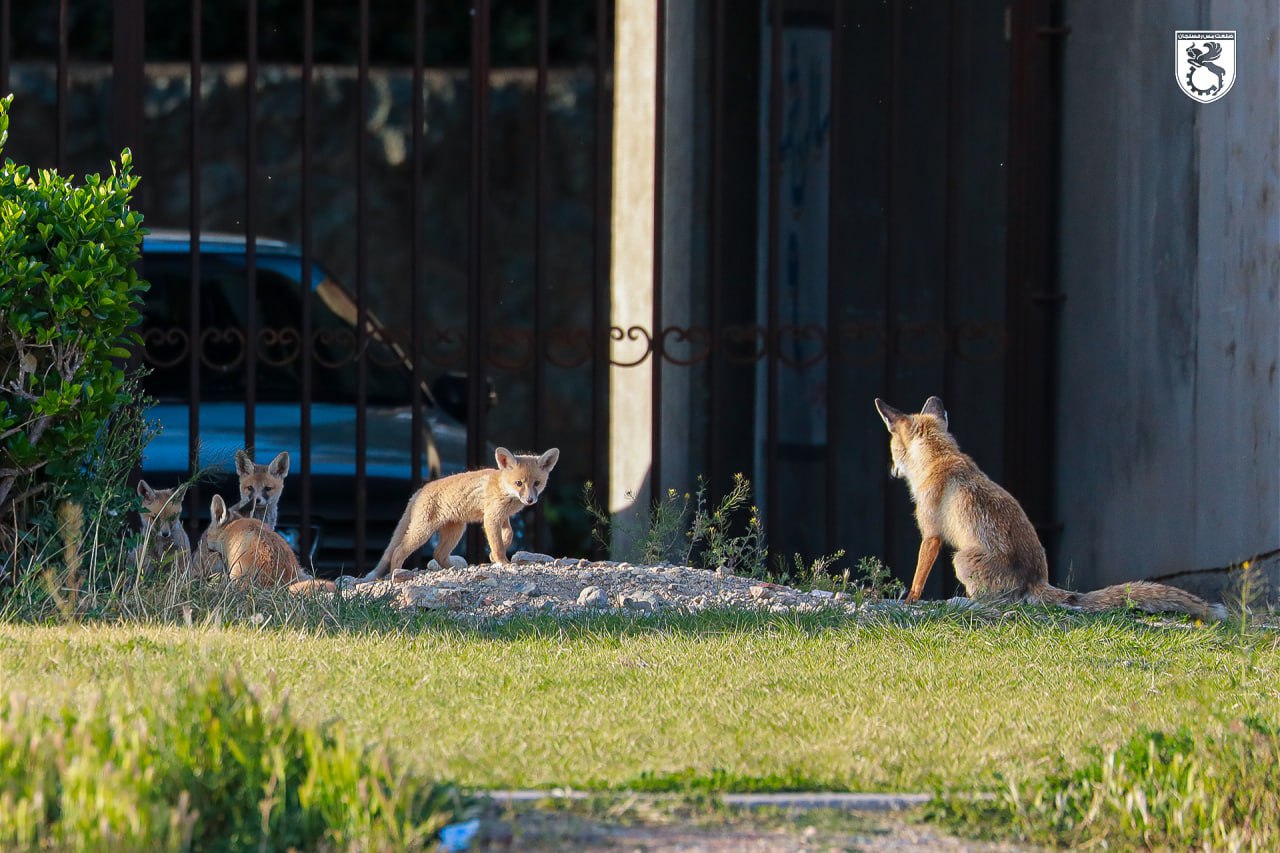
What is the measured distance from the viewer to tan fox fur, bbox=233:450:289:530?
761 centimetres

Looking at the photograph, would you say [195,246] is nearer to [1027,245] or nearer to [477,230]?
[477,230]

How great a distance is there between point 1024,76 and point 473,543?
352 centimetres

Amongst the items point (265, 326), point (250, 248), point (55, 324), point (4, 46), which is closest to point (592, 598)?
point (55, 324)

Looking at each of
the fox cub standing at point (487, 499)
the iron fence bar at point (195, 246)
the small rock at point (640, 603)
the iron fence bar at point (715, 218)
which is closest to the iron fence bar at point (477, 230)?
the fox cub standing at point (487, 499)

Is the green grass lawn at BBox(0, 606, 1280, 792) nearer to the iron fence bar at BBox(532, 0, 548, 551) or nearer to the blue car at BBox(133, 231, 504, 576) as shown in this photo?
the iron fence bar at BBox(532, 0, 548, 551)

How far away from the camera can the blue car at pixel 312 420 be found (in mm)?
8930

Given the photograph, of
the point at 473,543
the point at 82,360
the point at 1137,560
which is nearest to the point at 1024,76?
the point at 1137,560

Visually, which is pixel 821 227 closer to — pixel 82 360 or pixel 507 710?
pixel 82 360

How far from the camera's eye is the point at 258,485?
7.62 metres

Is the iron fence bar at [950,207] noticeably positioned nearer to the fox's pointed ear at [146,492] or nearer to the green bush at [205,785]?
the fox's pointed ear at [146,492]

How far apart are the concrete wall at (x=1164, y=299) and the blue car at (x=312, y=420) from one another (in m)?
3.00

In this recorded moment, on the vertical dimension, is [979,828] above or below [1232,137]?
below

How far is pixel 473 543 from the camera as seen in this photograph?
8750 millimetres

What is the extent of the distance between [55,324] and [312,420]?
285cm
